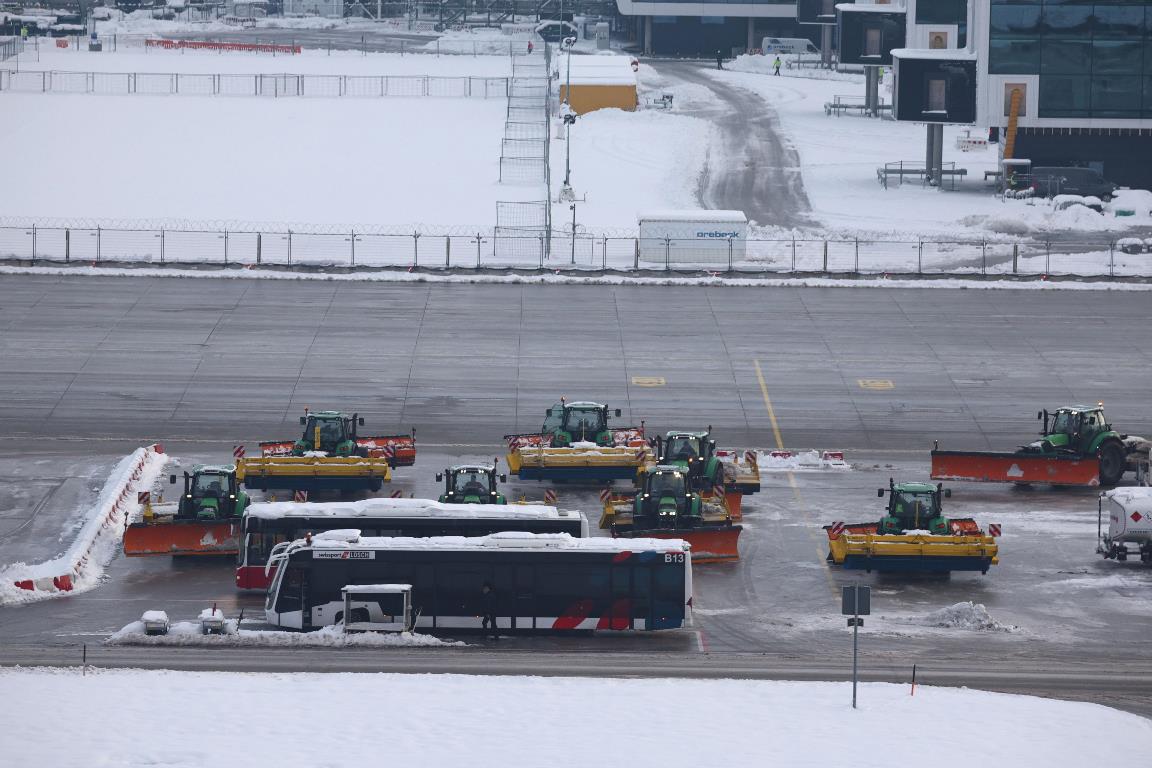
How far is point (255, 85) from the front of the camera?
112938mm

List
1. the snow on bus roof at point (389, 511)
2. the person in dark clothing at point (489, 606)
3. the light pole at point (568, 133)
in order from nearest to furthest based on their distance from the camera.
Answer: the person in dark clothing at point (489, 606) → the snow on bus roof at point (389, 511) → the light pole at point (568, 133)

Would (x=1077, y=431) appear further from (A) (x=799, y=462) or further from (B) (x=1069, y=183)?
(B) (x=1069, y=183)

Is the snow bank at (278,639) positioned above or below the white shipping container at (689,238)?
below

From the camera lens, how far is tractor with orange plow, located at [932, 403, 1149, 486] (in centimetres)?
4672

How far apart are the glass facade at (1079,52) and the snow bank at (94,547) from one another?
51.1 meters

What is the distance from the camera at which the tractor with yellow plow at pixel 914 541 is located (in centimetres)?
3806

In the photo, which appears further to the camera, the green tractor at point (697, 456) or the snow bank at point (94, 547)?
the green tractor at point (697, 456)

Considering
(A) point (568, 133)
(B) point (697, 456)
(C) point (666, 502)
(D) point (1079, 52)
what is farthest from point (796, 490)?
(D) point (1079, 52)

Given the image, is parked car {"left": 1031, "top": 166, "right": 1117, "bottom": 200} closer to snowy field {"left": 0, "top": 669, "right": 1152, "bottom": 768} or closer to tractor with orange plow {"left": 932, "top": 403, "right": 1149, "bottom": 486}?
tractor with orange plow {"left": 932, "top": 403, "right": 1149, "bottom": 486}

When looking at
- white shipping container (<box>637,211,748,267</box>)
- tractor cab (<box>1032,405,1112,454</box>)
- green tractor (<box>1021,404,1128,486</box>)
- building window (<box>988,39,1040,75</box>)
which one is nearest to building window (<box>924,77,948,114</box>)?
building window (<box>988,39,1040,75</box>)

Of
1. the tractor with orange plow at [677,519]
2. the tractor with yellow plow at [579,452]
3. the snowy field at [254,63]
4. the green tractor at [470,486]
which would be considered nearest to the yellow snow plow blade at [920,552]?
the tractor with orange plow at [677,519]

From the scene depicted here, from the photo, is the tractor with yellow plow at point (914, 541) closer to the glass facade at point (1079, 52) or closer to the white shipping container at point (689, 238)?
the white shipping container at point (689, 238)

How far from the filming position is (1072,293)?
68.3 m

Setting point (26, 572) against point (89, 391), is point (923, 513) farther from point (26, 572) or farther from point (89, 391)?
point (89, 391)
